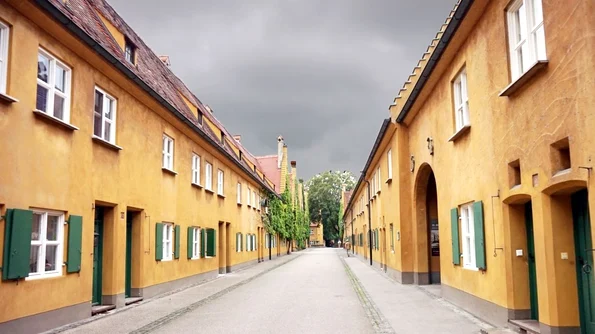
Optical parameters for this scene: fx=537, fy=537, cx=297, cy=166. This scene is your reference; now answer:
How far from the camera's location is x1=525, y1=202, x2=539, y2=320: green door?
9000 mm

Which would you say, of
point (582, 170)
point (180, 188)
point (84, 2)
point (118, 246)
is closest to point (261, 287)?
point (180, 188)

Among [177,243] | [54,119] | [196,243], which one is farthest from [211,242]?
[54,119]

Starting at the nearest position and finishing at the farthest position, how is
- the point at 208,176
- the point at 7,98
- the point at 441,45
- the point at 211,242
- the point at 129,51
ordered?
the point at 7,98
the point at 441,45
the point at 129,51
the point at 211,242
the point at 208,176

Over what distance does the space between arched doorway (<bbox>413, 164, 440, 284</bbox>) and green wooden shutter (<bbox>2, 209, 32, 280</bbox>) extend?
1250 centimetres

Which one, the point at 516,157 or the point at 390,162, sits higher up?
the point at 390,162

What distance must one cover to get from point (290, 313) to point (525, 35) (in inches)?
308

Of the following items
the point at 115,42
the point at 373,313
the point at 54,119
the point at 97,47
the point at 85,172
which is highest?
the point at 115,42

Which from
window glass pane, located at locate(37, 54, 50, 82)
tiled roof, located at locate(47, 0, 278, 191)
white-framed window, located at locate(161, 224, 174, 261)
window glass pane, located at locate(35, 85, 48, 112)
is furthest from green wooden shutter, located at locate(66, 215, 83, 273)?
white-framed window, located at locate(161, 224, 174, 261)

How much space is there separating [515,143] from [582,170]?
2252mm

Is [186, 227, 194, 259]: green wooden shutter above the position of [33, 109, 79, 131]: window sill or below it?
below

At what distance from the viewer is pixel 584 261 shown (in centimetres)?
730

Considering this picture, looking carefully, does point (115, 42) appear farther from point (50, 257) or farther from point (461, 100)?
point (461, 100)

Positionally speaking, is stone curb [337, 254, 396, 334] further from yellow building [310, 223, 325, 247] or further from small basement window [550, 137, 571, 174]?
yellow building [310, 223, 325, 247]

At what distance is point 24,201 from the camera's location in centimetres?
923
